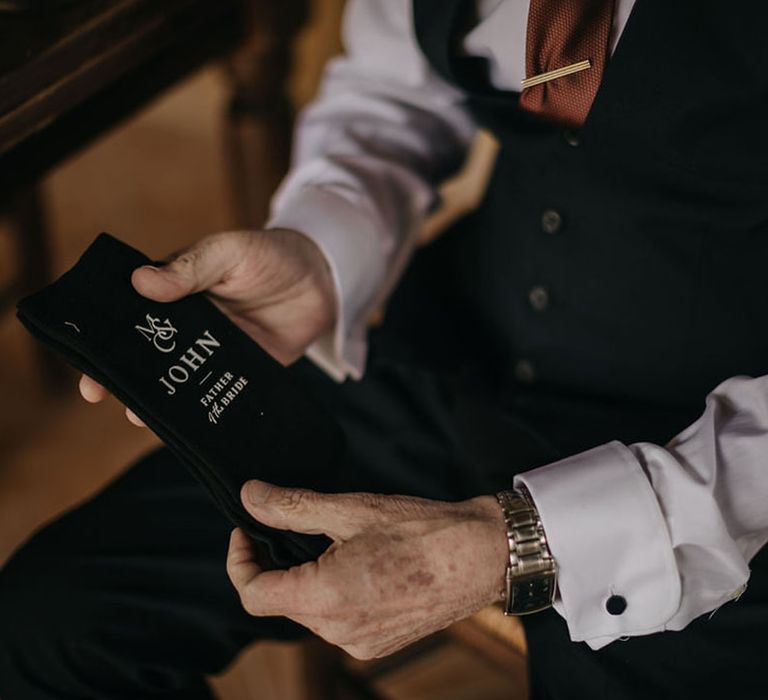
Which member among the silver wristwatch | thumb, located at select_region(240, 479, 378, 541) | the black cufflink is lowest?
the black cufflink

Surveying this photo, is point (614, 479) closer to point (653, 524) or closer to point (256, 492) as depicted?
point (653, 524)

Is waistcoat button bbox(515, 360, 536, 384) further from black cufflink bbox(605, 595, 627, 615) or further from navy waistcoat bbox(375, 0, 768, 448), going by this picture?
black cufflink bbox(605, 595, 627, 615)

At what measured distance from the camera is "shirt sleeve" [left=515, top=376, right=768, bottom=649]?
0.55 metres

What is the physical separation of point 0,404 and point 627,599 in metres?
1.24

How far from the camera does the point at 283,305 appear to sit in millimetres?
719

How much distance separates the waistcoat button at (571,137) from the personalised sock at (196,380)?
0.26 m

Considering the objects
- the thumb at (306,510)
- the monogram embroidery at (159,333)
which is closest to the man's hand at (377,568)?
the thumb at (306,510)

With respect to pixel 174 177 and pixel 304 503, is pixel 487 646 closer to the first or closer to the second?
pixel 304 503

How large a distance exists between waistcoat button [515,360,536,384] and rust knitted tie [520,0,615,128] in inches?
8.8

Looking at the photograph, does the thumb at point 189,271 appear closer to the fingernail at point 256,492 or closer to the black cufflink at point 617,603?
the fingernail at point 256,492

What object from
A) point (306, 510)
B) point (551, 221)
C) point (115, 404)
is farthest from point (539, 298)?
point (115, 404)

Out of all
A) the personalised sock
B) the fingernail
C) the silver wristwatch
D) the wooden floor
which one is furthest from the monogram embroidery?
the wooden floor

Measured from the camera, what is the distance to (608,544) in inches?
21.8

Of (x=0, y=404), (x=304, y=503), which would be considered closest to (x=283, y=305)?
(x=304, y=503)
